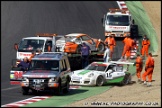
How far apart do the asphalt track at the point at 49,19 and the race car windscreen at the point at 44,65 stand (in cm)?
1153

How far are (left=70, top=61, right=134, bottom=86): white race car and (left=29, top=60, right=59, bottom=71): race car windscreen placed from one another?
10.0ft

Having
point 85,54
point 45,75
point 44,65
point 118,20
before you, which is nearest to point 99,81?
point 44,65

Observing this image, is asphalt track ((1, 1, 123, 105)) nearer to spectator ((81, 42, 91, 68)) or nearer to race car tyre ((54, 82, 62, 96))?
spectator ((81, 42, 91, 68))

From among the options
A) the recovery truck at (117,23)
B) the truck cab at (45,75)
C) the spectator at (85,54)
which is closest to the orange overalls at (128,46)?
the spectator at (85,54)

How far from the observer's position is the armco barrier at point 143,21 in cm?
4300

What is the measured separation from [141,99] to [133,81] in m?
6.52

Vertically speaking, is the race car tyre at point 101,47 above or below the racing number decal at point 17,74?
above

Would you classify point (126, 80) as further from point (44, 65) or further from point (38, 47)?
point (38, 47)

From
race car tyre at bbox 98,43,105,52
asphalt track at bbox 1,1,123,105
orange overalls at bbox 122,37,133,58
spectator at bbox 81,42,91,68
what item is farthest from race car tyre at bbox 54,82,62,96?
orange overalls at bbox 122,37,133,58

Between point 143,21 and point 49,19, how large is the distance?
863cm

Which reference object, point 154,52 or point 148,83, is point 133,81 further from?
point 154,52

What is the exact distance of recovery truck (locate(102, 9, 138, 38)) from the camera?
1687 inches

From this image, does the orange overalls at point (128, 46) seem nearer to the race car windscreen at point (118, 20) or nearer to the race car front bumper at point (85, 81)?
the race car windscreen at point (118, 20)

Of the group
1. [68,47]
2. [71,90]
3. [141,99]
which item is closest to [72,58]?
[68,47]
